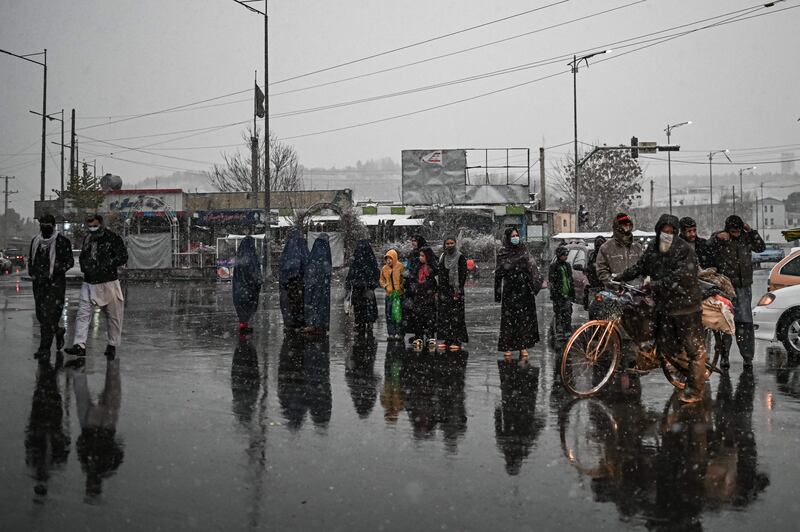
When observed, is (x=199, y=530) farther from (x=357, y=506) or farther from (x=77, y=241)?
(x=77, y=241)

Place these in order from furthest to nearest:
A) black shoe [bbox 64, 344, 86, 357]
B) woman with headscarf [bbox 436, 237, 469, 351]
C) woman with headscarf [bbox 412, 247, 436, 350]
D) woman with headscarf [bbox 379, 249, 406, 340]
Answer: woman with headscarf [bbox 379, 249, 406, 340]
woman with headscarf [bbox 412, 247, 436, 350]
woman with headscarf [bbox 436, 237, 469, 351]
black shoe [bbox 64, 344, 86, 357]

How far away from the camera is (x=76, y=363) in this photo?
1014cm

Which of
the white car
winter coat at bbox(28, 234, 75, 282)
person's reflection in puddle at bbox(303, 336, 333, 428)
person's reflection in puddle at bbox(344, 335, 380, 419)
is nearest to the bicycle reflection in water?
person's reflection in puddle at bbox(344, 335, 380, 419)

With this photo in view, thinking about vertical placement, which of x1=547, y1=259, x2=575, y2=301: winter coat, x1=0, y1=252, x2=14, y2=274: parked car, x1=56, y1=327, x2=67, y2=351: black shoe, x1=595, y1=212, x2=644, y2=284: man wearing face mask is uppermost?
x1=0, y1=252, x2=14, y2=274: parked car

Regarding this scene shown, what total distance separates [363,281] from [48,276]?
467 centimetres

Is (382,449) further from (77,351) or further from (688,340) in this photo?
(77,351)

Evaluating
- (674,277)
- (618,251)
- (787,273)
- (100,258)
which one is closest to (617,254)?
(618,251)

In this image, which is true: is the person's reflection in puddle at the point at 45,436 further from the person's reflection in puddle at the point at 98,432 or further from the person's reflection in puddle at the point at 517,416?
the person's reflection in puddle at the point at 517,416

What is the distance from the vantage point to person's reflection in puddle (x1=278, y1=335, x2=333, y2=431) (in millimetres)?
7225

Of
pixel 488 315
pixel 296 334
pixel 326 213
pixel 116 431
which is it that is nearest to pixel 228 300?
pixel 488 315

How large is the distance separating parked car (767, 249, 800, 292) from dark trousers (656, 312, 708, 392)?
5.18m

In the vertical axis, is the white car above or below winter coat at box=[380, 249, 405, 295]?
below

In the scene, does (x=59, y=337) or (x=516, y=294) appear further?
(x=59, y=337)

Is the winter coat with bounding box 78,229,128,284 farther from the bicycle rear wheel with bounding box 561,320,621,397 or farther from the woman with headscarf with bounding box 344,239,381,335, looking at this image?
the bicycle rear wheel with bounding box 561,320,621,397
